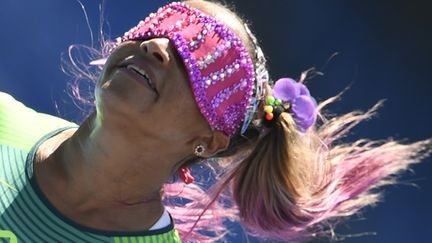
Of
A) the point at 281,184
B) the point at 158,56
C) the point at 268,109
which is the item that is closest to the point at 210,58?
the point at 158,56

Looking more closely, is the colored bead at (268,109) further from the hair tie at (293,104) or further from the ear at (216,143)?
the ear at (216,143)

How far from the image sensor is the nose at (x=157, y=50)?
3.98ft

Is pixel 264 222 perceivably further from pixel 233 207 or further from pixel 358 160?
pixel 358 160

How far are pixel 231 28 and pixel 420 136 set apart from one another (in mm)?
982

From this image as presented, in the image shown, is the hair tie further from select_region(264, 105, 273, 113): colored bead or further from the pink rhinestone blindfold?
the pink rhinestone blindfold

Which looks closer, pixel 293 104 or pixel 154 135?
pixel 154 135

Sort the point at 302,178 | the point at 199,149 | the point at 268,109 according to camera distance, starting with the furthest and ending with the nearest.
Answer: the point at 302,178 < the point at 268,109 < the point at 199,149

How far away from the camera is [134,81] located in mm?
1189

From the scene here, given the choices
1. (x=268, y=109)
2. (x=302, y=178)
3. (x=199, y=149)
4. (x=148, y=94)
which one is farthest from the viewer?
(x=302, y=178)

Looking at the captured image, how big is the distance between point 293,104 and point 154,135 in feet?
1.24

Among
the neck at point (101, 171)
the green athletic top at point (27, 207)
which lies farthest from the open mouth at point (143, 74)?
the green athletic top at point (27, 207)

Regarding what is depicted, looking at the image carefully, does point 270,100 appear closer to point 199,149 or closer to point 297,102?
point 297,102

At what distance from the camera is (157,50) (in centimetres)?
121

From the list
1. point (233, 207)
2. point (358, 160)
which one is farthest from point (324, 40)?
point (233, 207)
